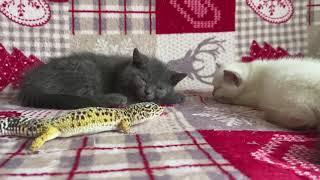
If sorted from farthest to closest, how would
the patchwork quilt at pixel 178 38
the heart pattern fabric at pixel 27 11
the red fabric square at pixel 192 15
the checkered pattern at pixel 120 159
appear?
the red fabric square at pixel 192 15, the heart pattern fabric at pixel 27 11, the patchwork quilt at pixel 178 38, the checkered pattern at pixel 120 159

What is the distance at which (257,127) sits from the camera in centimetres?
126

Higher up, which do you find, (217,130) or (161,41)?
(161,41)

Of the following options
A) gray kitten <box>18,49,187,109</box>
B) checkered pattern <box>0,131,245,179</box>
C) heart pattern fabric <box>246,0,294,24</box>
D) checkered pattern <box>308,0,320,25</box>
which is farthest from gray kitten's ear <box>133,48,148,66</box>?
checkered pattern <box>308,0,320,25</box>

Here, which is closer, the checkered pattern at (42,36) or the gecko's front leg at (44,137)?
the gecko's front leg at (44,137)

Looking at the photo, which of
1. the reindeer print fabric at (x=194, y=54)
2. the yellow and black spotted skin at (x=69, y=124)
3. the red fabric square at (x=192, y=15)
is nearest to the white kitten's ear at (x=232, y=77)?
the reindeer print fabric at (x=194, y=54)

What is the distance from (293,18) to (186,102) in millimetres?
816

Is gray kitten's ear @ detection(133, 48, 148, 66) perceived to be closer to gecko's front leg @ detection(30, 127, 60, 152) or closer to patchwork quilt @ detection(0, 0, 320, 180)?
patchwork quilt @ detection(0, 0, 320, 180)

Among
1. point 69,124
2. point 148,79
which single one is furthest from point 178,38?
point 69,124

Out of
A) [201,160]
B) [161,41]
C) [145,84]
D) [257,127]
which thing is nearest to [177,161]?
[201,160]

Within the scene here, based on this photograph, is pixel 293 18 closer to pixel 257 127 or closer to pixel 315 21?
pixel 315 21

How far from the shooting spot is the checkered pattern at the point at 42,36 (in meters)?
1.93

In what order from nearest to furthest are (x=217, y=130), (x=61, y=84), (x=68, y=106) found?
1. (x=217, y=130)
2. (x=68, y=106)
3. (x=61, y=84)

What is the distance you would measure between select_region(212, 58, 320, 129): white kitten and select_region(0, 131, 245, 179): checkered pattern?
337mm

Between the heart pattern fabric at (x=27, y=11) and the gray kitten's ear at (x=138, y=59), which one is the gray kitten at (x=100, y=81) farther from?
the heart pattern fabric at (x=27, y=11)
